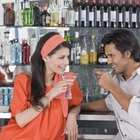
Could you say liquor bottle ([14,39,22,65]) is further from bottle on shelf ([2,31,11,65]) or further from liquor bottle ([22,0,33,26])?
liquor bottle ([22,0,33,26])

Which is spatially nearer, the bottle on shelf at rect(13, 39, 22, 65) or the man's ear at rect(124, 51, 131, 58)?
the man's ear at rect(124, 51, 131, 58)

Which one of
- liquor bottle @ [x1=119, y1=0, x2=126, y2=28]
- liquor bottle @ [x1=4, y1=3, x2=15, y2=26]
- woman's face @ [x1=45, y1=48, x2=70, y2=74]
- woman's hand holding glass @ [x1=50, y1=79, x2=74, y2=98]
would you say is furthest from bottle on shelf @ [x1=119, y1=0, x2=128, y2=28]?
woman's hand holding glass @ [x1=50, y1=79, x2=74, y2=98]

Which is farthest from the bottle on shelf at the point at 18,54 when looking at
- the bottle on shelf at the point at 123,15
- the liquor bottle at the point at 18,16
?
the bottle on shelf at the point at 123,15

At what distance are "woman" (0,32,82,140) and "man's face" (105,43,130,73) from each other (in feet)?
0.82

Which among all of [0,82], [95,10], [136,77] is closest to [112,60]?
[136,77]

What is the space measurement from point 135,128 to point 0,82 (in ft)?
7.16

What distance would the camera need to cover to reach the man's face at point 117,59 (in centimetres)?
193

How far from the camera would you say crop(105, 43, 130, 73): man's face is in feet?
6.32

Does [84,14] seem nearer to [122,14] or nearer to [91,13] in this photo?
[91,13]

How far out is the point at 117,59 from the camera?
1929mm

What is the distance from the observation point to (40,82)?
6.40ft

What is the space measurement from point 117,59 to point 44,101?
0.47 m

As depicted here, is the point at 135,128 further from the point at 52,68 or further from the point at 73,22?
the point at 73,22

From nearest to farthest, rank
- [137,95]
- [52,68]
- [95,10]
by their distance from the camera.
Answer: [137,95], [52,68], [95,10]
